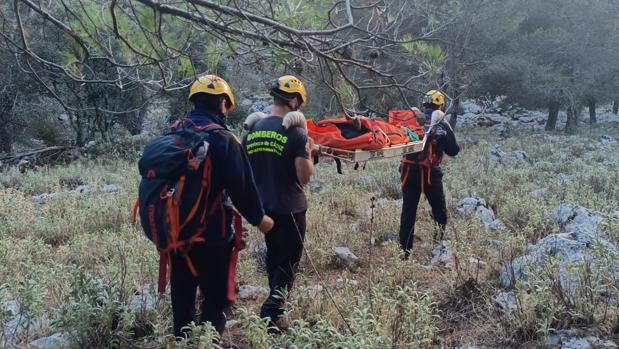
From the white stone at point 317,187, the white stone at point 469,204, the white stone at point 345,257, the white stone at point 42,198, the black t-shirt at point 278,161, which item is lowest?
the white stone at point 345,257

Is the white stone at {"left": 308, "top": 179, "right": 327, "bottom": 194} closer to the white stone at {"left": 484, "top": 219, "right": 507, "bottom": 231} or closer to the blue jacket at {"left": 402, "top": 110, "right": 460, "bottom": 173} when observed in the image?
the white stone at {"left": 484, "top": 219, "right": 507, "bottom": 231}

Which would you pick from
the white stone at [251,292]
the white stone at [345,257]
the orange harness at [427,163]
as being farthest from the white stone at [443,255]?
the white stone at [251,292]

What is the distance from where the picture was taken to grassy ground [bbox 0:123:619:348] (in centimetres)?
299

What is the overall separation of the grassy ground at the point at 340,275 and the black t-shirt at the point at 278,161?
0.63 m

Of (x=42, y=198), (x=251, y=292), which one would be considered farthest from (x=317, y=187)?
(x=251, y=292)

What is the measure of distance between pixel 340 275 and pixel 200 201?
96.3 inches

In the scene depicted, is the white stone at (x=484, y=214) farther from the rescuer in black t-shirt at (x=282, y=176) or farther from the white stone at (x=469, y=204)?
the rescuer in black t-shirt at (x=282, y=176)

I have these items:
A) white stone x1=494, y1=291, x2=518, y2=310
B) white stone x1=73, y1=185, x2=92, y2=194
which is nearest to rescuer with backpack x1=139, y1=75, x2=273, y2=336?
white stone x1=494, y1=291, x2=518, y2=310

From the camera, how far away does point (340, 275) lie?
4.73m

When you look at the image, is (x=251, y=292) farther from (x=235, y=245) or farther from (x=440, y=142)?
(x=440, y=142)

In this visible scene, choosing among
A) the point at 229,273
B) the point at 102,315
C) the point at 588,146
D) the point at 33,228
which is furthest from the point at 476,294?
the point at 588,146

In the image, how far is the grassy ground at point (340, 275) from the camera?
2.99 m

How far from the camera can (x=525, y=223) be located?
19.8 feet

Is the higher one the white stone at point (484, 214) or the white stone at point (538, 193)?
the white stone at point (538, 193)
